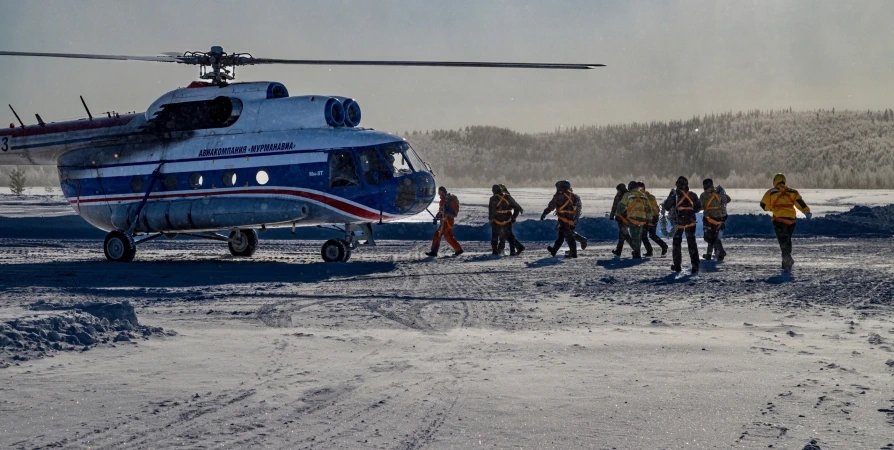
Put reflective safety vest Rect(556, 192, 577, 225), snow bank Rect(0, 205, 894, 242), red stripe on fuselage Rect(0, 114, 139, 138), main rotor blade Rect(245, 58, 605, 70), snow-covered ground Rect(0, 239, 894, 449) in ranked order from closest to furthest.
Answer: snow-covered ground Rect(0, 239, 894, 449) < main rotor blade Rect(245, 58, 605, 70) < red stripe on fuselage Rect(0, 114, 139, 138) < reflective safety vest Rect(556, 192, 577, 225) < snow bank Rect(0, 205, 894, 242)

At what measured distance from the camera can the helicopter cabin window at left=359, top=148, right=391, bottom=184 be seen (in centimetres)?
1616

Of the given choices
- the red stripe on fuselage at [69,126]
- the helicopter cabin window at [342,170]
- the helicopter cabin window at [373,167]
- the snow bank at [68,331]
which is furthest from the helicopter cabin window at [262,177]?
the snow bank at [68,331]

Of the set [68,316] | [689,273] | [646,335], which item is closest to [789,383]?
[646,335]

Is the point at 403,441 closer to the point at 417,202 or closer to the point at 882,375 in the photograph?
the point at 882,375

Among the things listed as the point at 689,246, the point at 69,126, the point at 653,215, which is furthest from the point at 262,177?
the point at 653,215

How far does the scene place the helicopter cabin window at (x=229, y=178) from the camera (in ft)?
54.7

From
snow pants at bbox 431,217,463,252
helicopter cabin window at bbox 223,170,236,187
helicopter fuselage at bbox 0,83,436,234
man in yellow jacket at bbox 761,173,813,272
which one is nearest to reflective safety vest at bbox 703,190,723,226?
man in yellow jacket at bbox 761,173,813,272

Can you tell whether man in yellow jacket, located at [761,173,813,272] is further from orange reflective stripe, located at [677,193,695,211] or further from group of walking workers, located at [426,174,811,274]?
orange reflective stripe, located at [677,193,695,211]

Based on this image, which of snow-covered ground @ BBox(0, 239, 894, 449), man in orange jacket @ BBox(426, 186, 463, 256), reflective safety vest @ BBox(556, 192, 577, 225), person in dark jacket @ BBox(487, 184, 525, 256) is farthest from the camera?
person in dark jacket @ BBox(487, 184, 525, 256)

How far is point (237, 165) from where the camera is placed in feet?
54.6

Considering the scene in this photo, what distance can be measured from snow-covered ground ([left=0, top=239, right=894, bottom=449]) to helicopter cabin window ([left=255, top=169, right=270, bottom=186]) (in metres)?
3.30

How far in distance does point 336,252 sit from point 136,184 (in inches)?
165

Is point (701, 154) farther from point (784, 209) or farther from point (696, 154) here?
point (784, 209)

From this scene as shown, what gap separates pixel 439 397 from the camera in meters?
5.96
